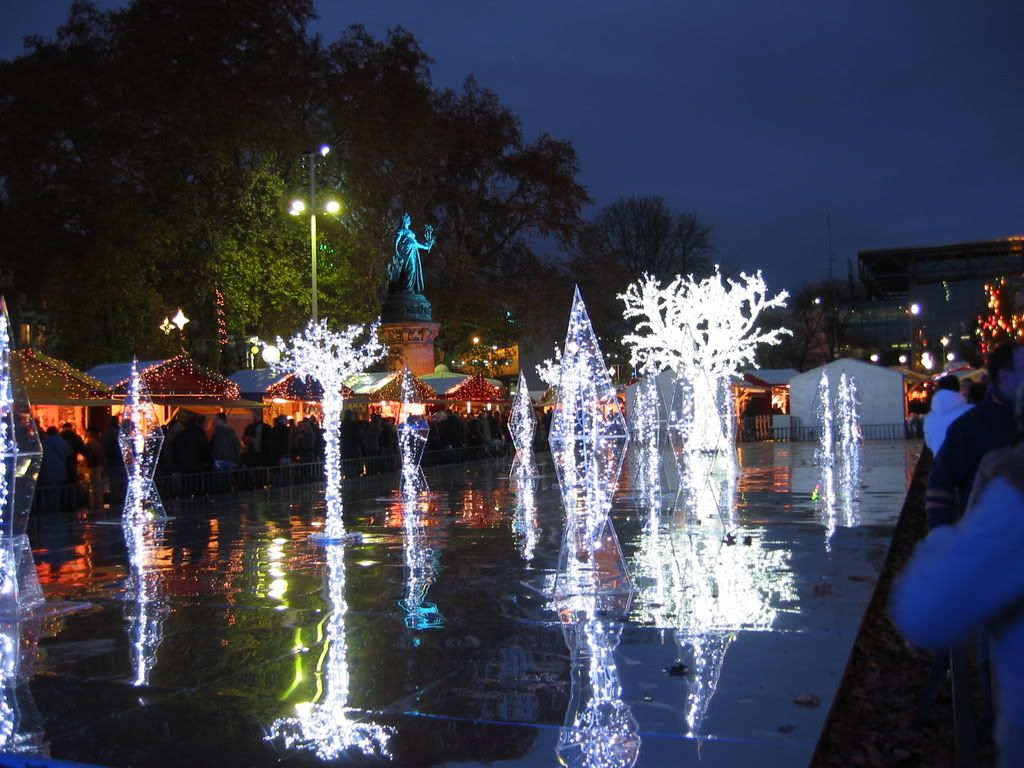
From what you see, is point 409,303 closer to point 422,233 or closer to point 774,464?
point 422,233

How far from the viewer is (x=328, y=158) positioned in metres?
30.6

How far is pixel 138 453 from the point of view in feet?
47.7

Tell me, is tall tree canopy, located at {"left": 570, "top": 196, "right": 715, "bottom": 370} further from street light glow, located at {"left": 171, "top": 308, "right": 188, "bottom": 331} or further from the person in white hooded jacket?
the person in white hooded jacket

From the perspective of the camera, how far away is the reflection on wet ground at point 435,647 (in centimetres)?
499

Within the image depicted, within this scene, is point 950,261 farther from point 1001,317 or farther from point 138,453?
point 138,453

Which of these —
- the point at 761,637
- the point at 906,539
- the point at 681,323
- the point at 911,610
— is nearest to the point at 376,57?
the point at 681,323

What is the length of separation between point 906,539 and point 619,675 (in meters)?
7.90

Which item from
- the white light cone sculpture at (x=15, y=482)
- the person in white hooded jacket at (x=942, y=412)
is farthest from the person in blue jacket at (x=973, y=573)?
the white light cone sculpture at (x=15, y=482)

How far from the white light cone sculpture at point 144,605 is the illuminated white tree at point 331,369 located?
218 cm

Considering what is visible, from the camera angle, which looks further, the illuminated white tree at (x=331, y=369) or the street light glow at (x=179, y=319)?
the street light glow at (x=179, y=319)

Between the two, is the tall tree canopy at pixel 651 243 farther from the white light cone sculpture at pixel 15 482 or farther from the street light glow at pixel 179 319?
the white light cone sculpture at pixel 15 482

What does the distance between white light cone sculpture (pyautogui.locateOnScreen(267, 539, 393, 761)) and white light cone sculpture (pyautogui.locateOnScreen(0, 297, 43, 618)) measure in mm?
3263

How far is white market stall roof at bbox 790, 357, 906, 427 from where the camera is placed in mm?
37156

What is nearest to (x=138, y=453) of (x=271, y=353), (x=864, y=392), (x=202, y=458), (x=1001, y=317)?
(x=202, y=458)
